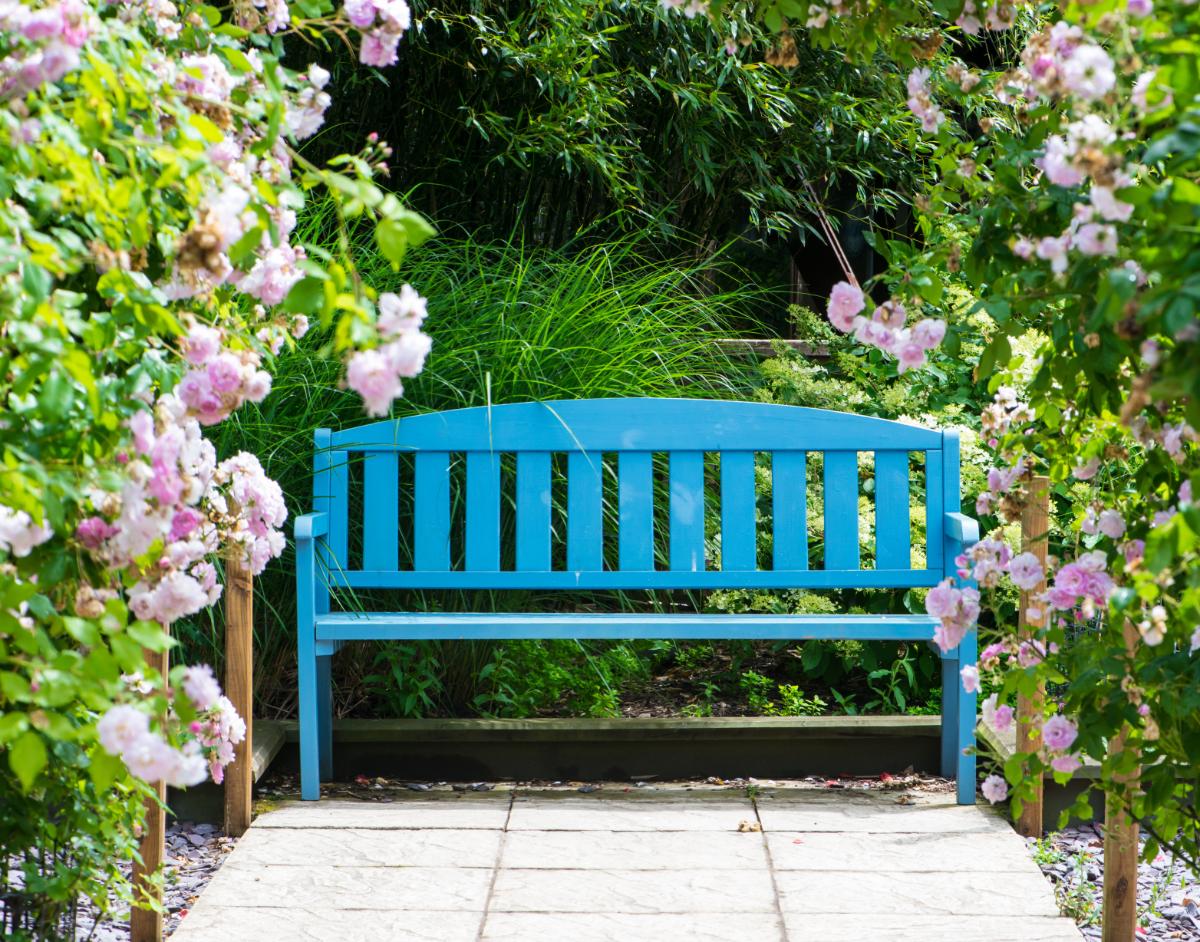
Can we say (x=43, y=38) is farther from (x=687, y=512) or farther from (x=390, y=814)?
(x=687, y=512)

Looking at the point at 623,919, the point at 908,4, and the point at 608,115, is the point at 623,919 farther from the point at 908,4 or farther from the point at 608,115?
the point at 608,115

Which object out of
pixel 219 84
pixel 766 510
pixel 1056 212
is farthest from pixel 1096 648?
pixel 766 510

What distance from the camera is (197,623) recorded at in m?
3.50

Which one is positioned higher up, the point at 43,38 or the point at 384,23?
the point at 384,23

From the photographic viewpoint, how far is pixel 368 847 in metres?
3.07

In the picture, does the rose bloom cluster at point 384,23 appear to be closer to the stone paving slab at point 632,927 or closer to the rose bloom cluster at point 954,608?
the rose bloom cluster at point 954,608

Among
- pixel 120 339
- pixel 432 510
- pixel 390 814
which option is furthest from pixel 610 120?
pixel 120 339

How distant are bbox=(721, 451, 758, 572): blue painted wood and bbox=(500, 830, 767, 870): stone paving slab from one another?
820mm

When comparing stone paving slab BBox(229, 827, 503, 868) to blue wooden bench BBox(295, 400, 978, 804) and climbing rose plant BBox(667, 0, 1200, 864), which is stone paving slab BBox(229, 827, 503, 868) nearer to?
blue wooden bench BBox(295, 400, 978, 804)

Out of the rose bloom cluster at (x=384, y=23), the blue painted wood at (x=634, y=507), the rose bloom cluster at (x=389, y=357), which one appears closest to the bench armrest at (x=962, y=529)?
the blue painted wood at (x=634, y=507)

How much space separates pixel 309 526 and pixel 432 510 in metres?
0.44

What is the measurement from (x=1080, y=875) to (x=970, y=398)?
2287 mm

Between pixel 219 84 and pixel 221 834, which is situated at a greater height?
pixel 219 84

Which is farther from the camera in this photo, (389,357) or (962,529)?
(962,529)
